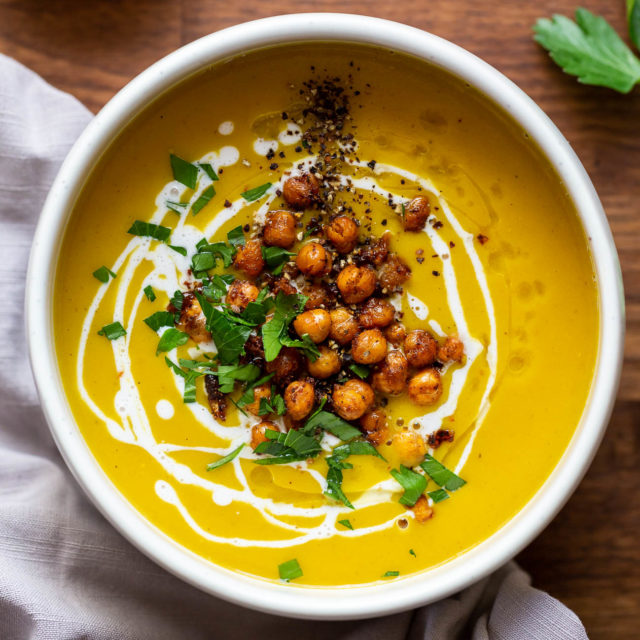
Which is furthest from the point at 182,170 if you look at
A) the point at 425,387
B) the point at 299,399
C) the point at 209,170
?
the point at 425,387

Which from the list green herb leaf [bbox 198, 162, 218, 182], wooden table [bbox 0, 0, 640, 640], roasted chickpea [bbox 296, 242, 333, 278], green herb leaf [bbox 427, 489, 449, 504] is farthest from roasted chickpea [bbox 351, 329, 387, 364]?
wooden table [bbox 0, 0, 640, 640]

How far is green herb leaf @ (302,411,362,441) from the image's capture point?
1.09m

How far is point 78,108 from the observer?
46.2 inches

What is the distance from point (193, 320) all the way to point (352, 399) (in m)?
0.26

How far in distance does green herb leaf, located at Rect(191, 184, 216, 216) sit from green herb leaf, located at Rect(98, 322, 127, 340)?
0.20 meters

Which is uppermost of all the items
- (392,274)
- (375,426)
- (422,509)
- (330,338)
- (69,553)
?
(392,274)

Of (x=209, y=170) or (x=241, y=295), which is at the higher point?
(x=209, y=170)

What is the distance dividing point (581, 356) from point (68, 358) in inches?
30.3

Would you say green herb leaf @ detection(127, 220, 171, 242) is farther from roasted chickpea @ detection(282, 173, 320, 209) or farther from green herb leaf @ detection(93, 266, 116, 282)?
roasted chickpea @ detection(282, 173, 320, 209)

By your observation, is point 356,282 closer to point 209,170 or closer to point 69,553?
point 209,170

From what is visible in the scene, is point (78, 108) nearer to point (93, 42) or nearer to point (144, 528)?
point (93, 42)

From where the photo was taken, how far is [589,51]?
1.15 metres

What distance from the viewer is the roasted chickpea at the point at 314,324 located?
1063 mm

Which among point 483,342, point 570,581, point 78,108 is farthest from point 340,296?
point 570,581
